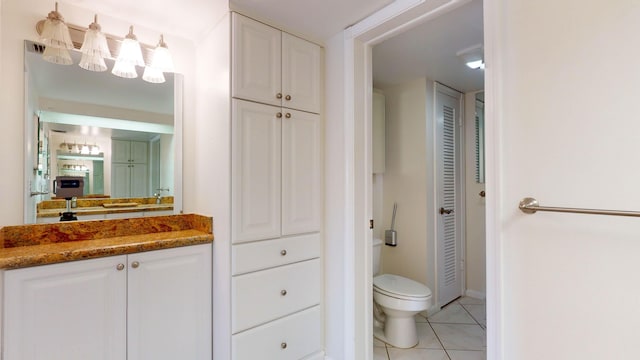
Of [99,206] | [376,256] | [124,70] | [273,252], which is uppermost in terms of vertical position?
[124,70]

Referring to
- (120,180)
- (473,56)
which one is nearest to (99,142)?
(120,180)

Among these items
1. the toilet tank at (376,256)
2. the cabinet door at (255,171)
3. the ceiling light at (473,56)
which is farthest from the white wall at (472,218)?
the cabinet door at (255,171)

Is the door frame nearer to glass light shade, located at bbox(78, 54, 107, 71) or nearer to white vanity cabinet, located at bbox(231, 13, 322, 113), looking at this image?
white vanity cabinet, located at bbox(231, 13, 322, 113)

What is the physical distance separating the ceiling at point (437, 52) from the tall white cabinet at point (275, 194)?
662 mm

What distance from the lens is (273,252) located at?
1695 millimetres

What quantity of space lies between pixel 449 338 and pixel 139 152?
262 cm

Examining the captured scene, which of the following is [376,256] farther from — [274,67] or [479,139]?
[274,67]

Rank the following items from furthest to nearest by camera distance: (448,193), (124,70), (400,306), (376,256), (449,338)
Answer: (448,193) → (376,256) → (449,338) → (400,306) → (124,70)

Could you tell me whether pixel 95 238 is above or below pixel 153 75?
below

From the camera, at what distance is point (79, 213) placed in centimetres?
159

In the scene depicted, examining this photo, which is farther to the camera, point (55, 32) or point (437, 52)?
point (437, 52)

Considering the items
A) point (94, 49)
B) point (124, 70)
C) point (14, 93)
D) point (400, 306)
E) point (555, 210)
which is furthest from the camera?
point (400, 306)

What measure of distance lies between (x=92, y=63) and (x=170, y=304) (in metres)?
1.35

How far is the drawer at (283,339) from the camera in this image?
157 cm
